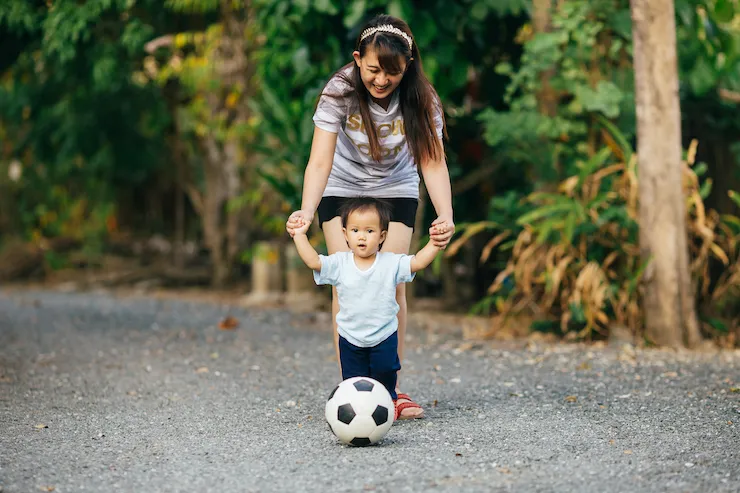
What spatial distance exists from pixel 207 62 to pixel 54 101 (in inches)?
77.4

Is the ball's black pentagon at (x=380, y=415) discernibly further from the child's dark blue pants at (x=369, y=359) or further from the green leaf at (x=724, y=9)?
the green leaf at (x=724, y=9)

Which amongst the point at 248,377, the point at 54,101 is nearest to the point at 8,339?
the point at 248,377

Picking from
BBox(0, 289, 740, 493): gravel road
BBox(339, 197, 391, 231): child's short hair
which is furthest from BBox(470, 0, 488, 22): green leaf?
BBox(339, 197, 391, 231): child's short hair

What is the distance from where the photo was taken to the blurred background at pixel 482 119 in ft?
21.2

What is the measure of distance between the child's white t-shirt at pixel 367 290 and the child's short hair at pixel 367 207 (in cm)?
13

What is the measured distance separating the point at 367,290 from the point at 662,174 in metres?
2.77

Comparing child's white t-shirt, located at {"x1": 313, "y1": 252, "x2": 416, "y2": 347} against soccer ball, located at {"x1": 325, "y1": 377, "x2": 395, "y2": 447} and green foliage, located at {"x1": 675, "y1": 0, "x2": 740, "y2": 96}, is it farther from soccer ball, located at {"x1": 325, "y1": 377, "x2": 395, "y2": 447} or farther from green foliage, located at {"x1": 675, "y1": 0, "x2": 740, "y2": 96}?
green foliage, located at {"x1": 675, "y1": 0, "x2": 740, "y2": 96}

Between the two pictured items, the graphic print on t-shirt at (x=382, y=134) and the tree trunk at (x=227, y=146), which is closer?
the graphic print on t-shirt at (x=382, y=134)

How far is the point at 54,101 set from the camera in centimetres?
1074

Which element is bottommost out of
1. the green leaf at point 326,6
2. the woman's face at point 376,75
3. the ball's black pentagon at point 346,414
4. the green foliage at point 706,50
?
the ball's black pentagon at point 346,414

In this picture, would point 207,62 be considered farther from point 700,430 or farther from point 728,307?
point 700,430

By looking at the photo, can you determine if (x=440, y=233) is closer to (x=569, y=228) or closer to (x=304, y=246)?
(x=304, y=246)

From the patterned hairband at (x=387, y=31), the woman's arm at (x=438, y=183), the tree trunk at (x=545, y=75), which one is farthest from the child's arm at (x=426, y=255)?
the tree trunk at (x=545, y=75)

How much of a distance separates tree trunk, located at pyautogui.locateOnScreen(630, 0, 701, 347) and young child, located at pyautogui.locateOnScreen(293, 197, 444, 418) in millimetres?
2557
